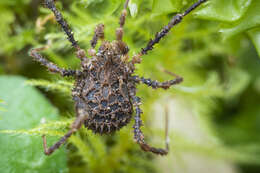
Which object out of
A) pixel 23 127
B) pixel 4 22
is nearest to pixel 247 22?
pixel 23 127

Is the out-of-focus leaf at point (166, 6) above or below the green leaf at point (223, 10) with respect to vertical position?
above

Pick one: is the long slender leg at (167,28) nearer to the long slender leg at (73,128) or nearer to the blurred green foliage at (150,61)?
the blurred green foliage at (150,61)

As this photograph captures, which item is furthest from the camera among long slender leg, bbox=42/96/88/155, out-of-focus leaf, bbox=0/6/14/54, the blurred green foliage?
out-of-focus leaf, bbox=0/6/14/54

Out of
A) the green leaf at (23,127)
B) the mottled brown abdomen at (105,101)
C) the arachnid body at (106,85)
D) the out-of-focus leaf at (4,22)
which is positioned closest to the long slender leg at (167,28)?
the arachnid body at (106,85)

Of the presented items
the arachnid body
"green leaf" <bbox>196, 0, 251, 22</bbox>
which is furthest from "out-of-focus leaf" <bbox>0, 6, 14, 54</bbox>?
"green leaf" <bbox>196, 0, 251, 22</bbox>

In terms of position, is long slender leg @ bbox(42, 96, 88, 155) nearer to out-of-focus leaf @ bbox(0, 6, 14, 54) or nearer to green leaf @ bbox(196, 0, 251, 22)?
green leaf @ bbox(196, 0, 251, 22)

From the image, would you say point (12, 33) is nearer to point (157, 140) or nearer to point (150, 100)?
point (150, 100)

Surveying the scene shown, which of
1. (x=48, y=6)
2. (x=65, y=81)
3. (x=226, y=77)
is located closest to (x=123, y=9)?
(x=48, y=6)
